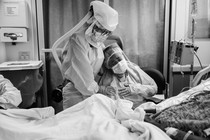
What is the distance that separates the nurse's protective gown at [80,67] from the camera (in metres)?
1.90

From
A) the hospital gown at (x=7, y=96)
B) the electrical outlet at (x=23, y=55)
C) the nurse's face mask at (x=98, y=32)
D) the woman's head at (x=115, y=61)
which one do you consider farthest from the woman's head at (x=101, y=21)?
the electrical outlet at (x=23, y=55)

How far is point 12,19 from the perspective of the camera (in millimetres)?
2506

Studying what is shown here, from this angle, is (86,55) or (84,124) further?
(86,55)

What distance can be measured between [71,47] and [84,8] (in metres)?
1.08

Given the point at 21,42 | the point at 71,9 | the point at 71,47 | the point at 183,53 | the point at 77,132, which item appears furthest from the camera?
the point at 71,9

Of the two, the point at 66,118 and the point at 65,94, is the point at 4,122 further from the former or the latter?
the point at 65,94

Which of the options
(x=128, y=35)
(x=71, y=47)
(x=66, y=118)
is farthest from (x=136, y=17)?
(x=66, y=118)

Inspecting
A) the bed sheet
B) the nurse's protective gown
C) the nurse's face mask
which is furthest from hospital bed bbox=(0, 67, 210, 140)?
the nurse's face mask

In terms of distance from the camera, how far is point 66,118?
1230 mm

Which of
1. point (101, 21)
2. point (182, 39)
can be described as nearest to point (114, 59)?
point (101, 21)

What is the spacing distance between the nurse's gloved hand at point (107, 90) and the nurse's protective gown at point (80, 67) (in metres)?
0.09

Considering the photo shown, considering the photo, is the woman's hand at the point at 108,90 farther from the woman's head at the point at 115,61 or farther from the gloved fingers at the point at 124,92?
the woman's head at the point at 115,61

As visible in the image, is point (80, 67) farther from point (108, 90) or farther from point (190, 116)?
point (190, 116)

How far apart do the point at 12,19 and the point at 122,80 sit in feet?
4.72
